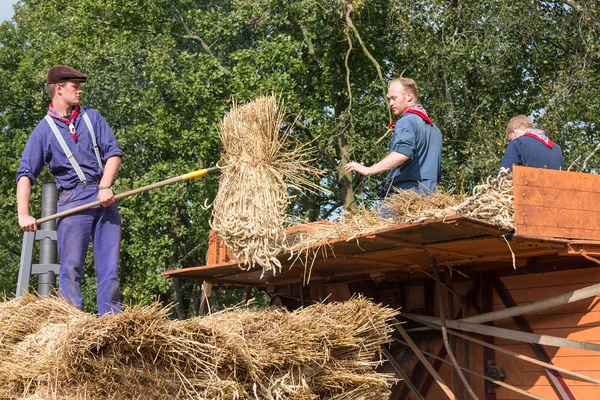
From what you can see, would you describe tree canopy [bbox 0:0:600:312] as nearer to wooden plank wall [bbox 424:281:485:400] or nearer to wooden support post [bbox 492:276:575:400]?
wooden plank wall [bbox 424:281:485:400]

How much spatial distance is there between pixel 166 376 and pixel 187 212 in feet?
53.7

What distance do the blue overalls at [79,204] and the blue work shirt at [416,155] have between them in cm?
183

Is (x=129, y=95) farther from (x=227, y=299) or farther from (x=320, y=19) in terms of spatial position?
(x=227, y=299)

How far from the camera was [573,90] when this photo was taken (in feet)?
46.8

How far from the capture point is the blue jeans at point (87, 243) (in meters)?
5.18

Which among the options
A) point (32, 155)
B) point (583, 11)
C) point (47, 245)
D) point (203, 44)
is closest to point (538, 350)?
point (32, 155)

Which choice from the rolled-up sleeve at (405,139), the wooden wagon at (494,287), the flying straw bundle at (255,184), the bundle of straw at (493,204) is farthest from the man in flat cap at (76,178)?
the bundle of straw at (493,204)

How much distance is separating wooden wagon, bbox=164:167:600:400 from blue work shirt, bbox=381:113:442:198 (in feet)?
1.80

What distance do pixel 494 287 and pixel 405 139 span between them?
112 centimetres

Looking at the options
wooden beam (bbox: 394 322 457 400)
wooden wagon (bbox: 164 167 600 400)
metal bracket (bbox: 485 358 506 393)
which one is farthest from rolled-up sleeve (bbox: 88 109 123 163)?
metal bracket (bbox: 485 358 506 393)

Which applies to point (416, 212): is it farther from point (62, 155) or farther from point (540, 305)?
Answer: point (62, 155)

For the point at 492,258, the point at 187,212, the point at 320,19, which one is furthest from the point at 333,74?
the point at 492,258

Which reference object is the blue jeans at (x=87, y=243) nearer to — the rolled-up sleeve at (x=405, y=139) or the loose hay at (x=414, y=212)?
the loose hay at (x=414, y=212)

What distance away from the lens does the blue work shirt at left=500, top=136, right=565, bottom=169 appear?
5695mm
